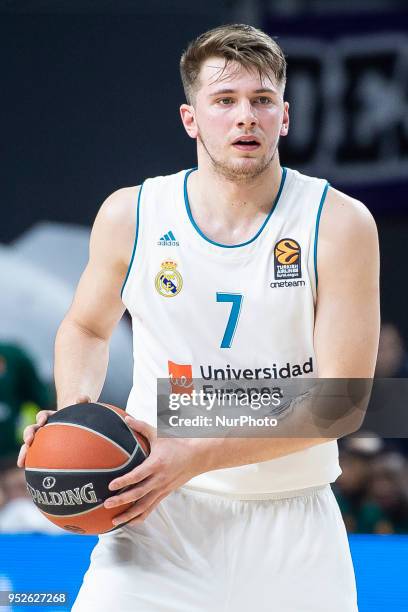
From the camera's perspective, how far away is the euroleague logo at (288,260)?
323 cm

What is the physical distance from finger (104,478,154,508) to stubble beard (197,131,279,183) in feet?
3.22

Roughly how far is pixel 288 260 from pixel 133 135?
4144 mm

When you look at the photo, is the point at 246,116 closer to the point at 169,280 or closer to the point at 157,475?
the point at 169,280

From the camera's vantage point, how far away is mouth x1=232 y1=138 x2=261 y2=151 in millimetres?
3219

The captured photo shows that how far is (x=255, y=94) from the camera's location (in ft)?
10.6

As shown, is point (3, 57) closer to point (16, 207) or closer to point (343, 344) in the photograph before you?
point (16, 207)

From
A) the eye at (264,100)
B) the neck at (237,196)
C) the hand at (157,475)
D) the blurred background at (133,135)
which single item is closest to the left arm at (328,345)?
the hand at (157,475)

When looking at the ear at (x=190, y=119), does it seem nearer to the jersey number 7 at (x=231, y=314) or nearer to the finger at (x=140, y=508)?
the jersey number 7 at (x=231, y=314)

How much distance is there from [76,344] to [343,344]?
0.92 meters

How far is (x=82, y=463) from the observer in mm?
2930

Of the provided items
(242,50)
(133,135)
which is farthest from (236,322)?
(133,135)

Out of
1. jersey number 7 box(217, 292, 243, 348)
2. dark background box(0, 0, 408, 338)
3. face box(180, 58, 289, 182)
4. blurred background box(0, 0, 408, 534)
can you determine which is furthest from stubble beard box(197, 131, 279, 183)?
dark background box(0, 0, 408, 338)

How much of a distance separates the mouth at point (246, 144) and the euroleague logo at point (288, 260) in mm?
299

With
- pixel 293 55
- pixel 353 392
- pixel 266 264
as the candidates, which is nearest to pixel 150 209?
pixel 266 264
